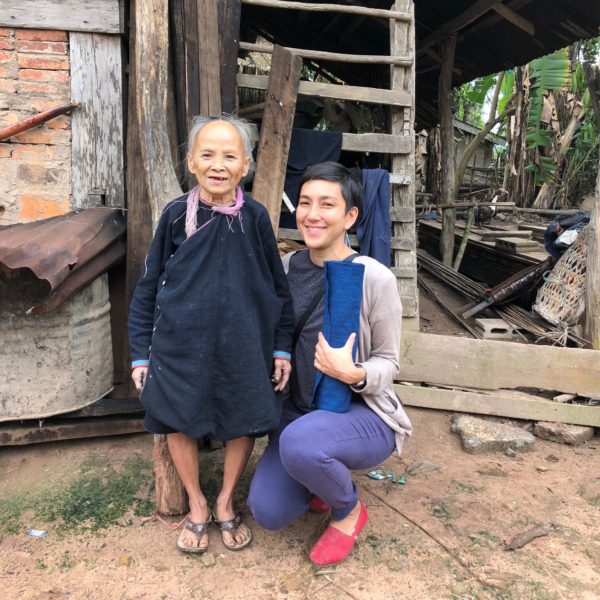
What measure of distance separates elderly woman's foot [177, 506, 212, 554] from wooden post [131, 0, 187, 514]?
184mm

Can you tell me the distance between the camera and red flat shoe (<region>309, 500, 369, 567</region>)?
2.14m

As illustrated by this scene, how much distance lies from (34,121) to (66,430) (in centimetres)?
184

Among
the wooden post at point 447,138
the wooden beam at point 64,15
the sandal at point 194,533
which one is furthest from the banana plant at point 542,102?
the sandal at point 194,533

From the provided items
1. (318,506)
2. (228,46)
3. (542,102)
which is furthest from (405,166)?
(542,102)

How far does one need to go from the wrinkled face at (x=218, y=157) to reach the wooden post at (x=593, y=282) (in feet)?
10.6

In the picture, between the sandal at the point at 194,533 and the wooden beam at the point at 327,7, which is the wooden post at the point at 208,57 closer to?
the wooden beam at the point at 327,7

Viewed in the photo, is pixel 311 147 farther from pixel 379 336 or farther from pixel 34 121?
pixel 379 336

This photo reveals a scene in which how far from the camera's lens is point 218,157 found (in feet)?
6.45

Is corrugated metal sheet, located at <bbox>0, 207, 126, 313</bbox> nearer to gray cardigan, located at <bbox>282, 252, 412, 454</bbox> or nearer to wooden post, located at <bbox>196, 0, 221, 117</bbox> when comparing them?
wooden post, located at <bbox>196, 0, 221, 117</bbox>

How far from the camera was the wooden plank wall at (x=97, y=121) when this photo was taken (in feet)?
10.1

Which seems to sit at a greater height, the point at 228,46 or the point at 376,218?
the point at 228,46

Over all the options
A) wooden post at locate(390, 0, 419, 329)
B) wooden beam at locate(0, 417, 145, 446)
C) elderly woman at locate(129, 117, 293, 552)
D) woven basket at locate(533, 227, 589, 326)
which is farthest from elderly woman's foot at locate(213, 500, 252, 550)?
woven basket at locate(533, 227, 589, 326)

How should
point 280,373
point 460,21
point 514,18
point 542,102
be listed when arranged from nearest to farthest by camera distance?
point 280,373
point 514,18
point 460,21
point 542,102

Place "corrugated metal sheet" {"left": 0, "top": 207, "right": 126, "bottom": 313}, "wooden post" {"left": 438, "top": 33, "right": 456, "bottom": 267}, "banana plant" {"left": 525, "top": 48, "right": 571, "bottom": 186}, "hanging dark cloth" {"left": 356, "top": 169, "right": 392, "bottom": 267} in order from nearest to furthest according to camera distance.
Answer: "corrugated metal sheet" {"left": 0, "top": 207, "right": 126, "bottom": 313} → "hanging dark cloth" {"left": 356, "top": 169, "right": 392, "bottom": 267} → "wooden post" {"left": 438, "top": 33, "right": 456, "bottom": 267} → "banana plant" {"left": 525, "top": 48, "right": 571, "bottom": 186}
